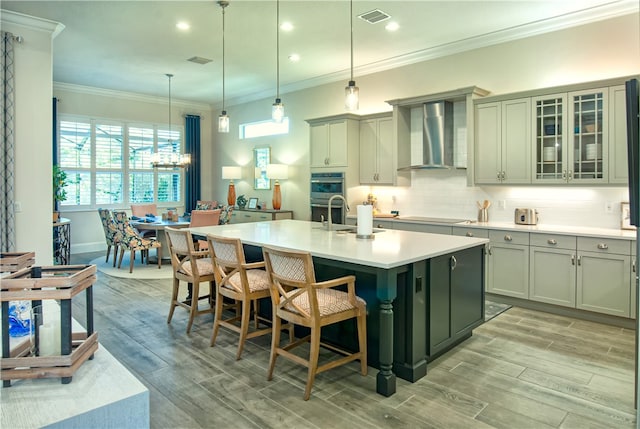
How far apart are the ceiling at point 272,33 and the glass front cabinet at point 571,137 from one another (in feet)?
3.10

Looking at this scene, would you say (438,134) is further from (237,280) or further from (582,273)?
(237,280)

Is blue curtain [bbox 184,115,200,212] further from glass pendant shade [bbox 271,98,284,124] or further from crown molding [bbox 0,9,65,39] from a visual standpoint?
glass pendant shade [bbox 271,98,284,124]

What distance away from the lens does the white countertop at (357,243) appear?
275 cm

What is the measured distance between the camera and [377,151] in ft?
20.5

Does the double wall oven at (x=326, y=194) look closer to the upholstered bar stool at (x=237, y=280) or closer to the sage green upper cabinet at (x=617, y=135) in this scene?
the upholstered bar stool at (x=237, y=280)

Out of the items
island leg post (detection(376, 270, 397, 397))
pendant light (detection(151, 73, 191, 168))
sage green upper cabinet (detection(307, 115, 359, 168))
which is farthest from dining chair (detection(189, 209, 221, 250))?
island leg post (detection(376, 270, 397, 397))

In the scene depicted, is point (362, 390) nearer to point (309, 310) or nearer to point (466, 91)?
point (309, 310)

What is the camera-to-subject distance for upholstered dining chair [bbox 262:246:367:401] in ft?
8.68

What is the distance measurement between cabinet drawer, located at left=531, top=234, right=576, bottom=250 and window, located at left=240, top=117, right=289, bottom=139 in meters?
5.10

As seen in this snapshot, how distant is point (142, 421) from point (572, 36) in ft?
17.9

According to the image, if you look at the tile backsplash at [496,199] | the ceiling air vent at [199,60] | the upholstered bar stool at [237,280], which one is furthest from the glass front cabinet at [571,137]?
the ceiling air vent at [199,60]

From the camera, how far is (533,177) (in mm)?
4734

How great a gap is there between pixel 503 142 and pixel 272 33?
10.1 feet

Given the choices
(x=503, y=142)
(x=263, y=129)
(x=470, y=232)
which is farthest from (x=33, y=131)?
(x=503, y=142)
